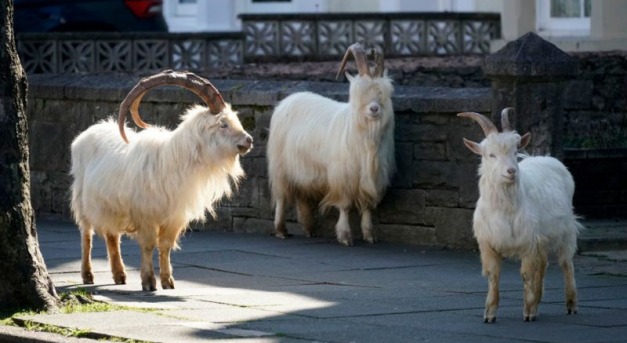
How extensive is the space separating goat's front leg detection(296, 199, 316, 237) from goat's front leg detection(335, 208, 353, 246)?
0.73 meters

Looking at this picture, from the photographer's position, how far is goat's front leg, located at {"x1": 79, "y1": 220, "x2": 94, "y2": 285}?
13.4 metres

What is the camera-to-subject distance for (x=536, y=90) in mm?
14555

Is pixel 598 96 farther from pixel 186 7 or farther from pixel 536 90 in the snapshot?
pixel 186 7

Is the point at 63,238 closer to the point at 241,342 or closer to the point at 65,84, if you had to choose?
the point at 65,84

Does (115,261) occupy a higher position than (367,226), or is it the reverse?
(115,261)

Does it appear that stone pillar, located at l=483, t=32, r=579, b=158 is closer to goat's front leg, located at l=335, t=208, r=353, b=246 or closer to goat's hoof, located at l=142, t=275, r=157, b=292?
goat's front leg, located at l=335, t=208, r=353, b=246

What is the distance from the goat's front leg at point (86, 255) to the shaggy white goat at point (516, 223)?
369 centimetres

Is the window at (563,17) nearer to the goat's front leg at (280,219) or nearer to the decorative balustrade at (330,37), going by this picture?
the decorative balustrade at (330,37)

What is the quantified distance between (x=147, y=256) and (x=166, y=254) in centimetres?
18

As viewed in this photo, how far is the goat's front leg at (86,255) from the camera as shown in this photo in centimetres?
1341

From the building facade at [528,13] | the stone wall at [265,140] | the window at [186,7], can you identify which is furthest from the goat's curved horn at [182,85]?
the window at [186,7]

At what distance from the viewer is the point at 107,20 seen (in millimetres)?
24094

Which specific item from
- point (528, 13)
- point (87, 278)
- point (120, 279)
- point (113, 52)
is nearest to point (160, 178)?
point (120, 279)

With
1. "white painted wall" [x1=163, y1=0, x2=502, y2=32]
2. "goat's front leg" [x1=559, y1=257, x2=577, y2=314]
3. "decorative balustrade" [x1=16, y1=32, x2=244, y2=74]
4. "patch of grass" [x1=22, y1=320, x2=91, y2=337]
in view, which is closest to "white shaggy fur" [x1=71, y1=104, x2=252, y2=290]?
"patch of grass" [x1=22, y1=320, x2=91, y2=337]
